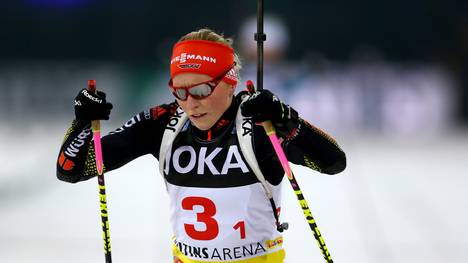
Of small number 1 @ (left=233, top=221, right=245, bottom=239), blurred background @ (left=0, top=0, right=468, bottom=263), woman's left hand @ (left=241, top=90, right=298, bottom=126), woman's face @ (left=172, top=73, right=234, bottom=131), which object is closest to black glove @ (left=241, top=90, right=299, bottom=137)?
woman's left hand @ (left=241, top=90, right=298, bottom=126)

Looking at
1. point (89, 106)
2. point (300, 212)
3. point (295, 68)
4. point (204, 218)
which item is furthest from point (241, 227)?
point (295, 68)

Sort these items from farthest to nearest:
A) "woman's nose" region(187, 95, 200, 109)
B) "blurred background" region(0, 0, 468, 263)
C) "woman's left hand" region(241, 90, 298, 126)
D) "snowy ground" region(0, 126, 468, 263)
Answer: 1. "blurred background" region(0, 0, 468, 263)
2. "snowy ground" region(0, 126, 468, 263)
3. "woman's nose" region(187, 95, 200, 109)
4. "woman's left hand" region(241, 90, 298, 126)

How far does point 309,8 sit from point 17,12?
218 inches

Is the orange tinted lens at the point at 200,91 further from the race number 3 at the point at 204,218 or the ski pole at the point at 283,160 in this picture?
the race number 3 at the point at 204,218

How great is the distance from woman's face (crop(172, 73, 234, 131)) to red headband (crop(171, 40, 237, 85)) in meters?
0.02

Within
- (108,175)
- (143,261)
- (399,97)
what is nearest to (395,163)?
(399,97)

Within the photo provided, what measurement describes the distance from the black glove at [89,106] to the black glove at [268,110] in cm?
69

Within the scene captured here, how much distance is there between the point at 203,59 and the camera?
118 inches

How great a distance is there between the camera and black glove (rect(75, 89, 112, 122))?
317 cm

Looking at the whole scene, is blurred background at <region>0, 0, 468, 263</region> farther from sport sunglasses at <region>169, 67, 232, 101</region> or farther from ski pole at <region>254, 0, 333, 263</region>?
sport sunglasses at <region>169, 67, 232, 101</region>

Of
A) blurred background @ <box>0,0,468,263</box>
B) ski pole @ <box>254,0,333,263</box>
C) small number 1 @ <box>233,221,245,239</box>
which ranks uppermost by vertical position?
blurred background @ <box>0,0,468,263</box>

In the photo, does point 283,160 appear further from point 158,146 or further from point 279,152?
point 158,146

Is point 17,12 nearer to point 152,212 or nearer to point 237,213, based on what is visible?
point 152,212

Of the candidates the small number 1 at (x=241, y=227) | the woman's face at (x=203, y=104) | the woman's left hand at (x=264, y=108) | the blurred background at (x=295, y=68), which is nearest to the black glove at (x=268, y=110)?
the woman's left hand at (x=264, y=108)
